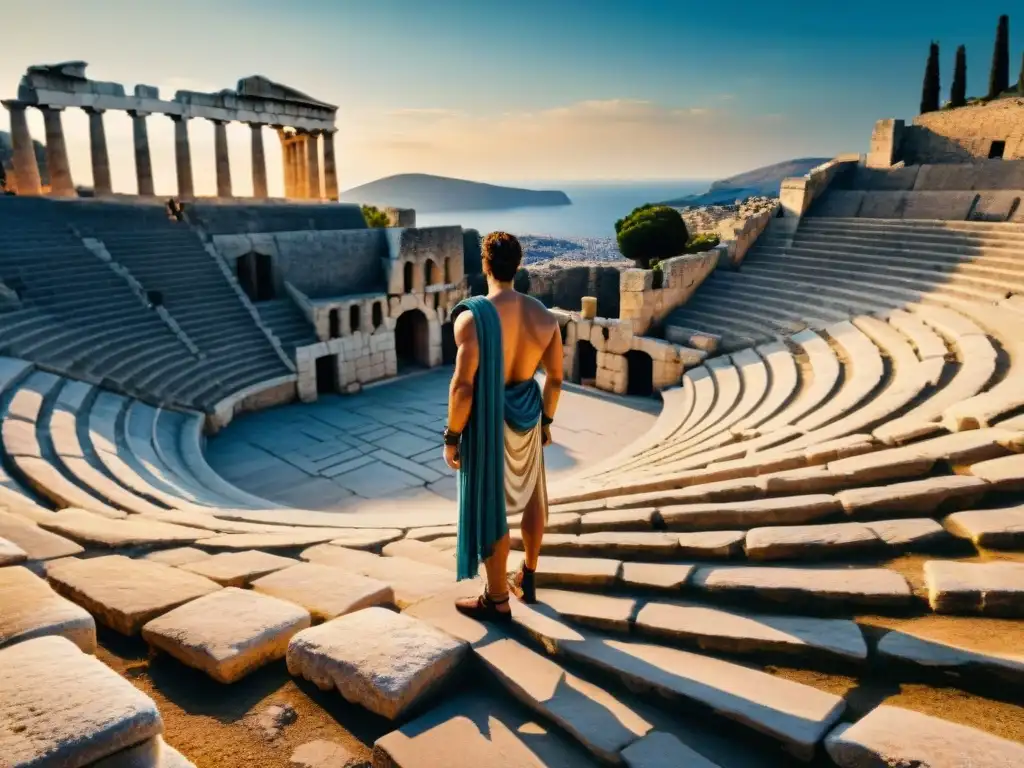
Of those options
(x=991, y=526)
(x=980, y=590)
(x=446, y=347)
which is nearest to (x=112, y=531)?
(x=980, y=590)

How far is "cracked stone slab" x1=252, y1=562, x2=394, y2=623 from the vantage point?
3.32m

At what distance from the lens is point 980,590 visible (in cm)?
295

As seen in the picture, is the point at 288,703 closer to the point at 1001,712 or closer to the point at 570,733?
the point at 570,733

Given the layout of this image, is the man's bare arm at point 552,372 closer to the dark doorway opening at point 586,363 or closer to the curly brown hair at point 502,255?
the curly brown hair at point 502,255

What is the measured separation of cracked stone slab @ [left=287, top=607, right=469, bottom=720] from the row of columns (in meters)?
20.4

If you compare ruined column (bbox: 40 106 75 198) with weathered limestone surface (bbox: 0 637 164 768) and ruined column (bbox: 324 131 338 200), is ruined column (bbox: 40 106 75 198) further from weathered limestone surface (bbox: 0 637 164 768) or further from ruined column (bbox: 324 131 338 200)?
weathered limestone surface (bbox: 0 637 164 768)

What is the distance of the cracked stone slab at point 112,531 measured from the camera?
4.42m

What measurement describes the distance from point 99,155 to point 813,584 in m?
21.9

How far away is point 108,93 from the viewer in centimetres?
1859

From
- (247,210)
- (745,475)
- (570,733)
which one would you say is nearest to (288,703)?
(570,733)

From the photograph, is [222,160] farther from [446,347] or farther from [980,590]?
[980,590]

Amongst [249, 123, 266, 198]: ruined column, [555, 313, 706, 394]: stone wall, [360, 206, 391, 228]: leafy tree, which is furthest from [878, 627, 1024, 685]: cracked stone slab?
[360, 206, 391, 228]: leafy tree

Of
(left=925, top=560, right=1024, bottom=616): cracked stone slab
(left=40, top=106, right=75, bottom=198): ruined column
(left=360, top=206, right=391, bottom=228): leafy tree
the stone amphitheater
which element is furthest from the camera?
(left=360, top=206, right=391, bottom=228): leafy tree

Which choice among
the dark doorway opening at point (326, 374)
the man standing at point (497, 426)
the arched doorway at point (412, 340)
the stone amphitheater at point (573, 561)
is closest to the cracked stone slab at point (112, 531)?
the stone amphitheater at point (573, 561)
